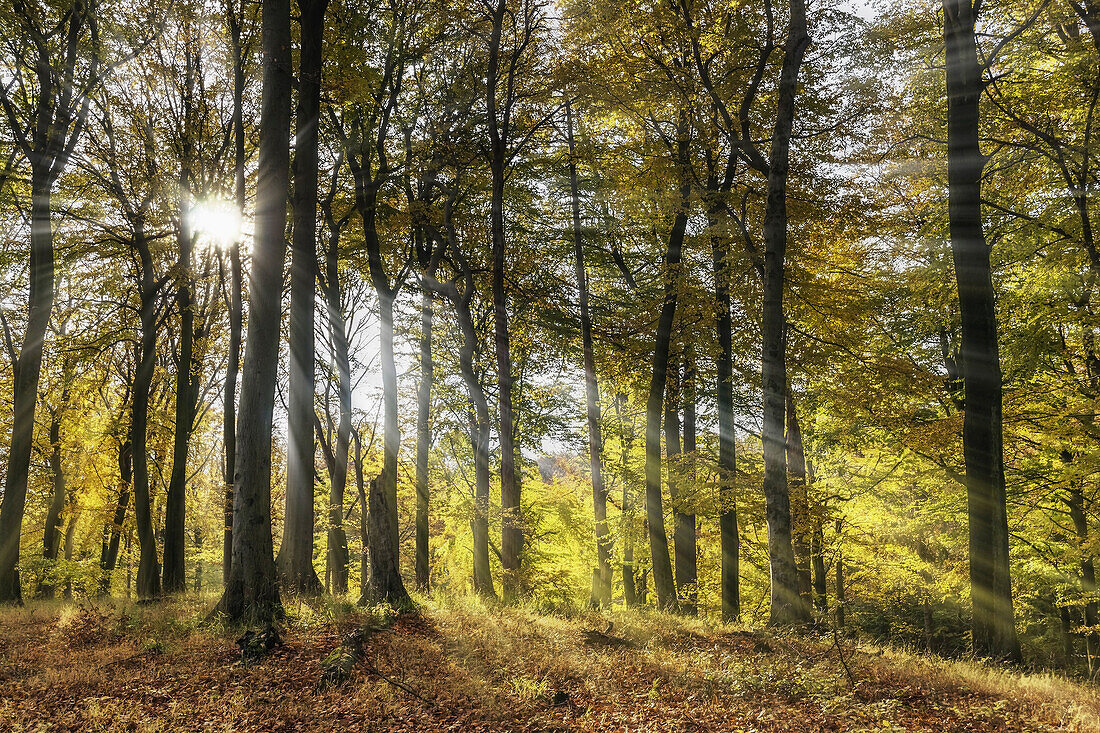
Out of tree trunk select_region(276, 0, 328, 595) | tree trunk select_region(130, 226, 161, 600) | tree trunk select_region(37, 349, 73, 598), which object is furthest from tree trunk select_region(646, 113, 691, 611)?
tree trunk select_region(37, 349, 73, 598)

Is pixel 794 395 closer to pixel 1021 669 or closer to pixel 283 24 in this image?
pixel 1021 669

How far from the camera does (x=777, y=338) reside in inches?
429

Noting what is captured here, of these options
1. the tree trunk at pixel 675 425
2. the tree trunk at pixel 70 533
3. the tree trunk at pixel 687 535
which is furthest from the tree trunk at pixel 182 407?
the tree trunk at pixel 687 535

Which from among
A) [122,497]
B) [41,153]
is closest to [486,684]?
[41,153]

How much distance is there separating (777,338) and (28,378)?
49.5ft

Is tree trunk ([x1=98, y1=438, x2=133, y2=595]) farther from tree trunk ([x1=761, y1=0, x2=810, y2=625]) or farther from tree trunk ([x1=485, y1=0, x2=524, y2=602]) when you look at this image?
tree trunk ([x1=761, y1=0, x2=810, y2=625])

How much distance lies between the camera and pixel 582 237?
58.3 feet

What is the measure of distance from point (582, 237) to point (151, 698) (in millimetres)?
14619

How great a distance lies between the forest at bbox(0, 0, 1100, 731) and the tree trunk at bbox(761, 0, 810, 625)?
9 cm

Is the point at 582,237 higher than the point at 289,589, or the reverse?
the point at 582,237

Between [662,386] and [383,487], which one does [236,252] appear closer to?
[383,487]

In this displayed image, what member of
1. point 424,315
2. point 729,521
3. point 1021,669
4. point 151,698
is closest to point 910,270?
point 729,521

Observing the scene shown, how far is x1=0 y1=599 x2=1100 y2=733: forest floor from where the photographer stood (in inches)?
213

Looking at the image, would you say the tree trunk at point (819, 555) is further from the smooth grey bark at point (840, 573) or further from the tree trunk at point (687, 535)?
the tree trunk at point (687, 535)
